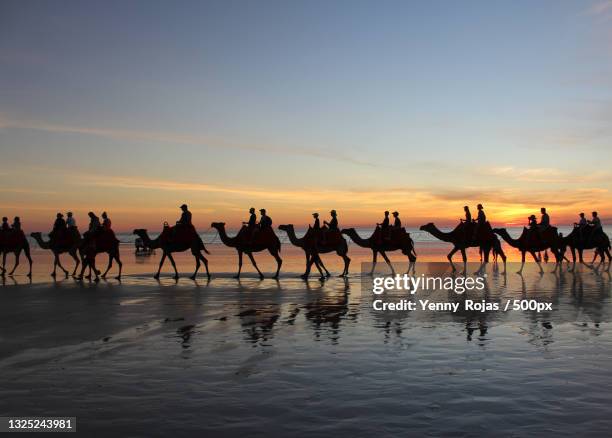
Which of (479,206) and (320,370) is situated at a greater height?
(479,206)

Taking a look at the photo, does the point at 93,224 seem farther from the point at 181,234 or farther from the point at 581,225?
the point at 581,225

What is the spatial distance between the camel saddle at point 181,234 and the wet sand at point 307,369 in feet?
28.4

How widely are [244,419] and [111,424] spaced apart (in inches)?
43.7

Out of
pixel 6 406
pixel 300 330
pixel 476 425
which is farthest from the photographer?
pixel 300 330

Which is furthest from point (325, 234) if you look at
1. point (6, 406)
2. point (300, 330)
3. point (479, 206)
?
point (6, 406)

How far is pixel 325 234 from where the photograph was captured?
2381 centimetres

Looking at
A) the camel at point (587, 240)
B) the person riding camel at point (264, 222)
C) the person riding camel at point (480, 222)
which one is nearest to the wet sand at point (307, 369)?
the person riding camel at point (264, 222)

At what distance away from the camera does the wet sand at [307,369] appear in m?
5.75

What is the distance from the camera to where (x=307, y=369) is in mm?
7812

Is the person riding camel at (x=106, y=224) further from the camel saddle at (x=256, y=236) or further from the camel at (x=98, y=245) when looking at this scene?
the camel saddle at (x=256, y=236)

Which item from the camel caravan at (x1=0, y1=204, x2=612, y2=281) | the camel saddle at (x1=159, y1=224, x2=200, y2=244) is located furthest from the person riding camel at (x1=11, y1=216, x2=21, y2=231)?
the camel saddle at (x1=159, y1=224, x2=200, y2=244)

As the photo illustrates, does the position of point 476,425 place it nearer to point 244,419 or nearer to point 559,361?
point 244,419

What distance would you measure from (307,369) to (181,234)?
1628 cm

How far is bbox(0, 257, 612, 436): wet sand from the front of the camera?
5.75 metres
